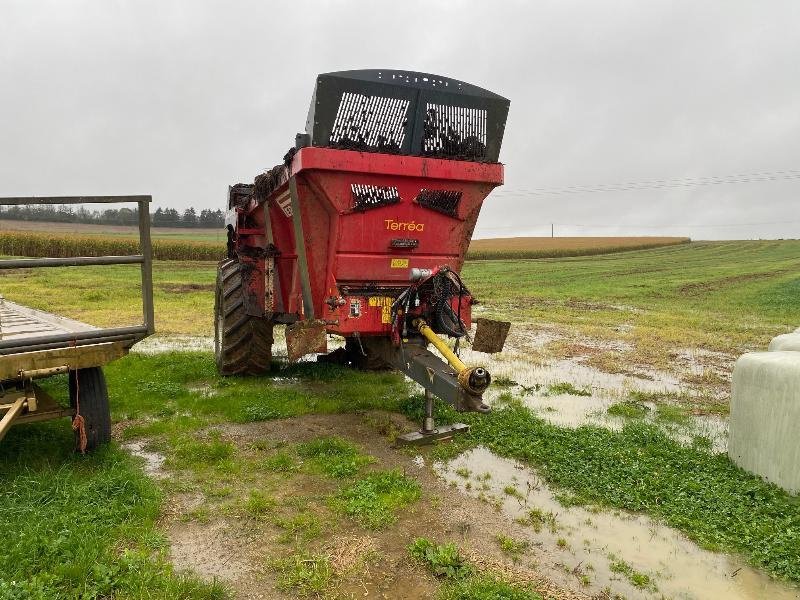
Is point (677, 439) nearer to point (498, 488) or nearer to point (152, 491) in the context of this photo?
point (498, 488)

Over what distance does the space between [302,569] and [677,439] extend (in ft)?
12.9

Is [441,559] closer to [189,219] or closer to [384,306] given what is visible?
[384,306]

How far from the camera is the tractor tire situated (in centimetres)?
473

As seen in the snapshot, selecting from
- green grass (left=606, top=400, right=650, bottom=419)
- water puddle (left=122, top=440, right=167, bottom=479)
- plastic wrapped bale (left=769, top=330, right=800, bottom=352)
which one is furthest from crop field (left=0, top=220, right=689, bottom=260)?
plastic wrapped bale (left=769, top=330, right=800, bottom=352)

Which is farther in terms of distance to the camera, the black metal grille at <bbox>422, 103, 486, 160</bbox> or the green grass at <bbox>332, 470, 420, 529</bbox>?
the black metal grille at <bbox>422, 103, 486, 160</bbox>

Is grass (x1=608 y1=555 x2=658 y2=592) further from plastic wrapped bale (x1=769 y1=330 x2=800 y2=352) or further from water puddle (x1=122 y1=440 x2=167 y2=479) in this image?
water puddle (x1=122 y1=440 x2=167 y2=479)

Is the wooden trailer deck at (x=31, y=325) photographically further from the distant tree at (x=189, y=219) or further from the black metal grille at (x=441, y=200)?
the distant tree at (x=189, y=219)

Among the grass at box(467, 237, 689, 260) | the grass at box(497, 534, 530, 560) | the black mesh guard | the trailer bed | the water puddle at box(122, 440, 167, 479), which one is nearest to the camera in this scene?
the grass at box(497, 534, 530, 560)

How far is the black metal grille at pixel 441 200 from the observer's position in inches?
221

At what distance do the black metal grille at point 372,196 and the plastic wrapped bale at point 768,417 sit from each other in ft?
10.7

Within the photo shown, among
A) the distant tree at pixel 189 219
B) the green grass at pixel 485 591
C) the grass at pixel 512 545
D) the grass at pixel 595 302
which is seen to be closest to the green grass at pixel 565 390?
the grass at pixel 595 302

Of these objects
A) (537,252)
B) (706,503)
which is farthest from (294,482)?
(537,252)

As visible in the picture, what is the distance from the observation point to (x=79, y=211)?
471cm

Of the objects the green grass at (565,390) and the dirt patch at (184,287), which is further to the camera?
the dirt patch at (184,287)
